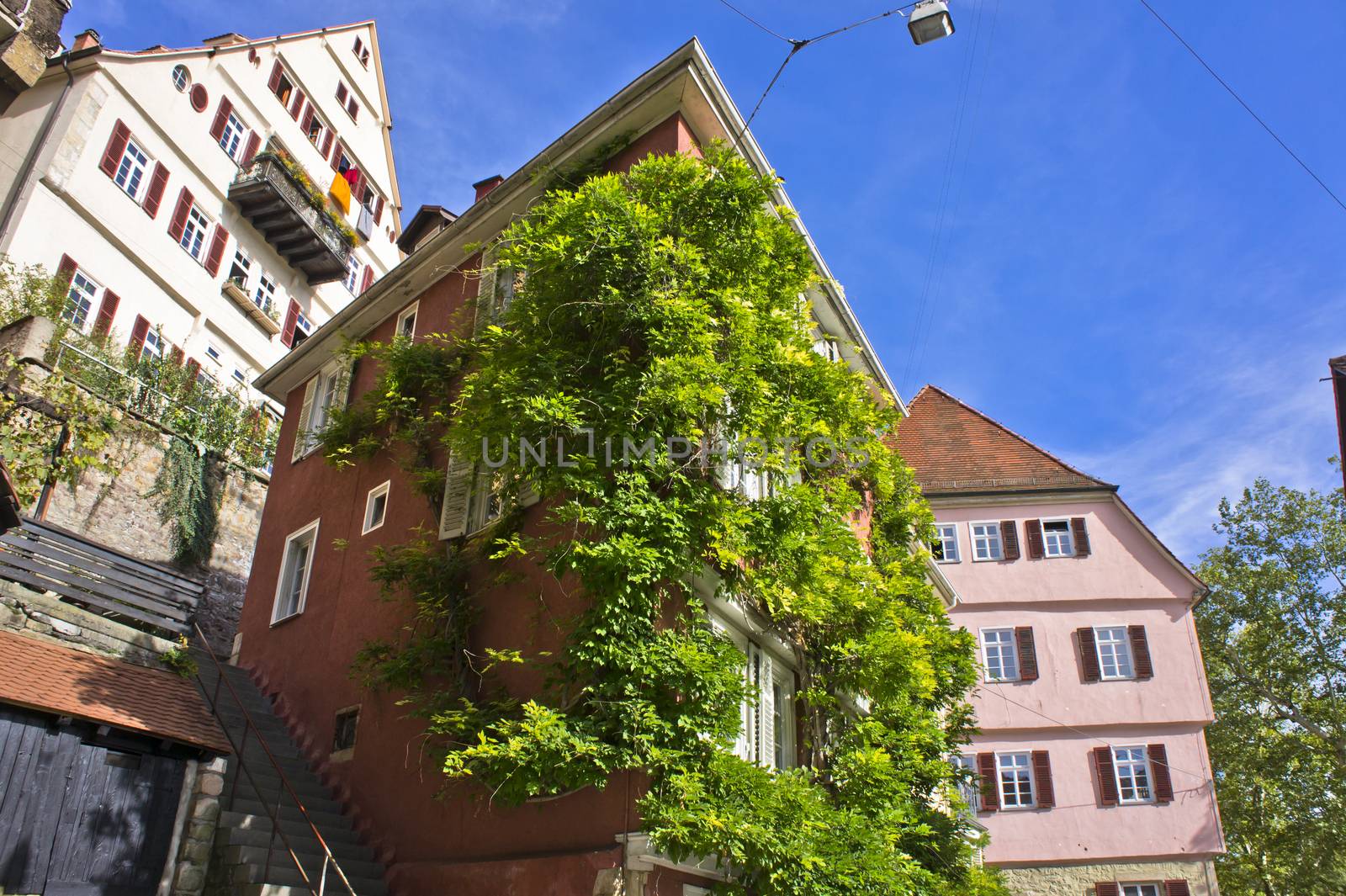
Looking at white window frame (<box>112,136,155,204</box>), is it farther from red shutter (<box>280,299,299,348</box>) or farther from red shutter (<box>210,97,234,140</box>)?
red shutter (<box>280,299,299,348</box>)

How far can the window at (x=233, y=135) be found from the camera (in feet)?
90.7

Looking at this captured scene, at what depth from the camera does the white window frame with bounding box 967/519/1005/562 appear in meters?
25.6

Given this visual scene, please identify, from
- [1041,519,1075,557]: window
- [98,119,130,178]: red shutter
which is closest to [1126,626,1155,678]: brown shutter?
[1041,519,1075,557]: window

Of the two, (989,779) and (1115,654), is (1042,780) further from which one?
(1115,654)

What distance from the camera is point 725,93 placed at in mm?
14203

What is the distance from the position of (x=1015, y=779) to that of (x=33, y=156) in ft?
86.0

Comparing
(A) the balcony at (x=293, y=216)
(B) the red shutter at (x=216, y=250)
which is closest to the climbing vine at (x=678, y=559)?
(B) the red shutter at (x=216, y=250)

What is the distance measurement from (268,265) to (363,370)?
12.9 meters

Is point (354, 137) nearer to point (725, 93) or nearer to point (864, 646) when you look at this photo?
point (725, 93)

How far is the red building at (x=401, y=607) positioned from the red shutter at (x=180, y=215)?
684 centimetres

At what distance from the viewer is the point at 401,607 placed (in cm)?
1370

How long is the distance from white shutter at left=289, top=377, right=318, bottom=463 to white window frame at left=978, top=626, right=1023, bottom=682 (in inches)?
639

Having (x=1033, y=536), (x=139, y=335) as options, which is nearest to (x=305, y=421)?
(x=139, y=335)

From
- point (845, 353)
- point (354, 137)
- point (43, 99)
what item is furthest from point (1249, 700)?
point (43, 99)
